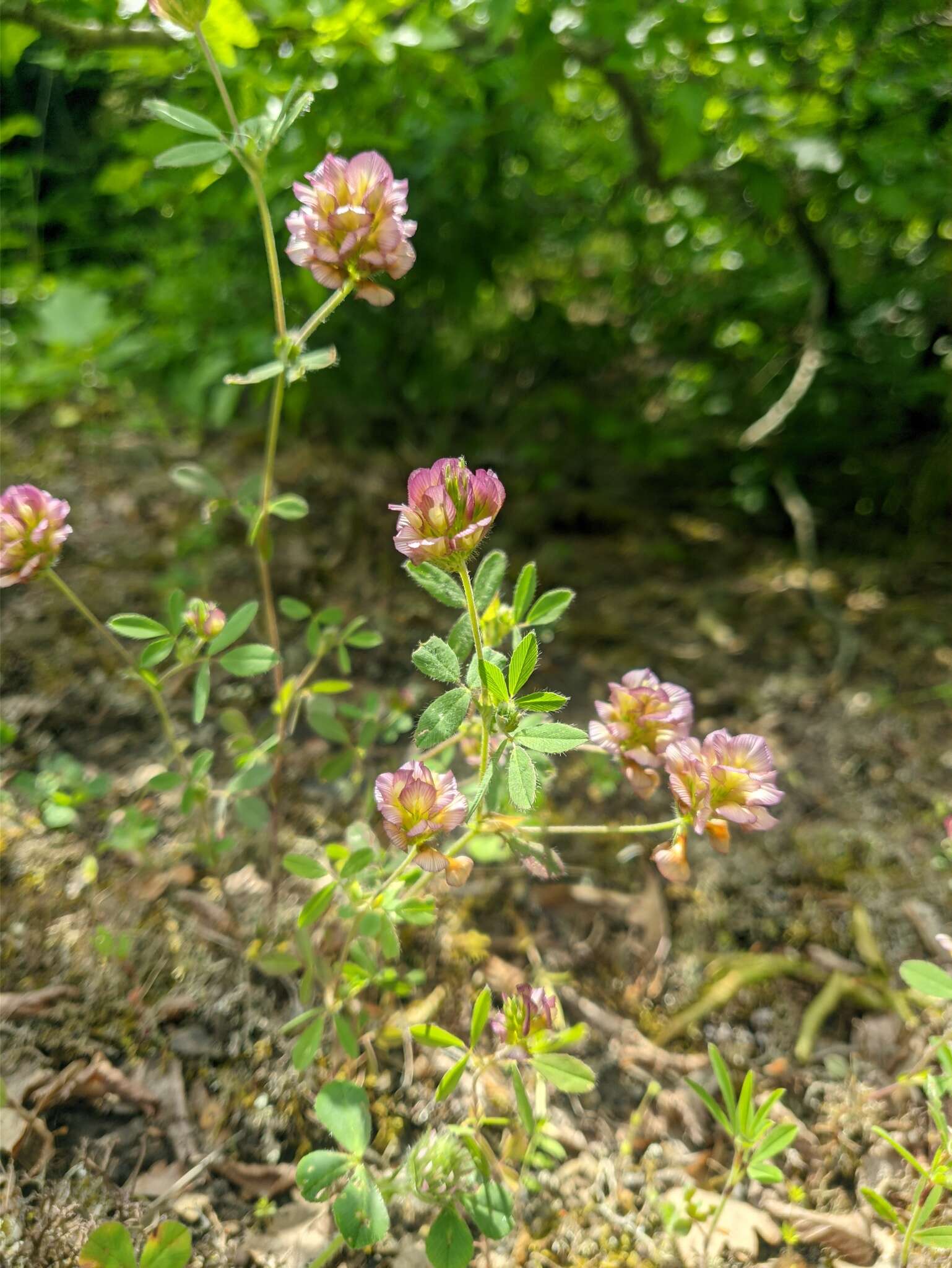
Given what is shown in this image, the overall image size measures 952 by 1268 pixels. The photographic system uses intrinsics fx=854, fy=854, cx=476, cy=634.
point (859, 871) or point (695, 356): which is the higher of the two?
point (695, 356)

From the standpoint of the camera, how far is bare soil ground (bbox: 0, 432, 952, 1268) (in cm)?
122

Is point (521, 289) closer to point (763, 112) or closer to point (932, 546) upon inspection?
point (763, 112)

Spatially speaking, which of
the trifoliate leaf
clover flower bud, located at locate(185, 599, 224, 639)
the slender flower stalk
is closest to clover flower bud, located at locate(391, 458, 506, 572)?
the slender flower stalk

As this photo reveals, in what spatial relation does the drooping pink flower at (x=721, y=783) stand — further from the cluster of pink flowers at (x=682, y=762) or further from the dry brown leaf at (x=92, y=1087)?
the dry brown leaf at (x=92, y=1087)

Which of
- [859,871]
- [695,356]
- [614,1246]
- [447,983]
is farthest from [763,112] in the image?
[614,1246]

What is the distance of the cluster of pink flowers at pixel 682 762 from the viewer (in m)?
1.02

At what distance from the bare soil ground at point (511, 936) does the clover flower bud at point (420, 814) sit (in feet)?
1.95

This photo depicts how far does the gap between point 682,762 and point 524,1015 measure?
39 cm

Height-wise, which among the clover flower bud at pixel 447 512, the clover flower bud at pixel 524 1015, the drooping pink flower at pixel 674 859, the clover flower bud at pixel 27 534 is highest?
the clover flower bud at pixel 447 512

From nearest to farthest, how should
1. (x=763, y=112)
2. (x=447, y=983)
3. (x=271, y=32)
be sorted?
(x=447, y=983) < (x=271, y=32) < (x=763, y=112)

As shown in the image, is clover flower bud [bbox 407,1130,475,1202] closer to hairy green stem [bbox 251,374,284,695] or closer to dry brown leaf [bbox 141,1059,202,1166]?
dry brown leaf [bbox 141,1059,202,1166]

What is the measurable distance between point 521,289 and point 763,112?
119cm

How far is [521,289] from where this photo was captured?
324cm

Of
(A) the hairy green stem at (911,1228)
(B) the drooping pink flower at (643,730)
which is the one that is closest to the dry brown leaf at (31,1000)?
(B) the drooping pink flower at (643,730)
